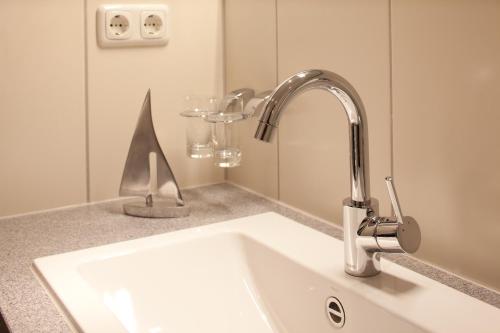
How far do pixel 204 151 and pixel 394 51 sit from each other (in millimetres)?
453

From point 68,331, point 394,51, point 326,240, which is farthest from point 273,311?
point 394,51

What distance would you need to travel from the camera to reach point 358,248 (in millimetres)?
854

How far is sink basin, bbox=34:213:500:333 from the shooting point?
0.79 metres

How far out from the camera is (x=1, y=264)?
1.00 metres

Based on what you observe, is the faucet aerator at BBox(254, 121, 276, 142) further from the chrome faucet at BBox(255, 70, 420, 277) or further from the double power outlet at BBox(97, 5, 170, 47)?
the double power outlet at BBox(97, 5, 170, 47)

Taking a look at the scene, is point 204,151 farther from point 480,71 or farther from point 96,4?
point 480,71

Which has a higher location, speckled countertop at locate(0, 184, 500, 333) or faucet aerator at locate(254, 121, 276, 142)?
faucet aerator at locate(254, 121, 276, 142)

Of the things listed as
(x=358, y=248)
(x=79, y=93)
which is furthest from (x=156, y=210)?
(x=358, y=248)

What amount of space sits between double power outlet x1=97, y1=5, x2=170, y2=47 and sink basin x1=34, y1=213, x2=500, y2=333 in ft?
1.41

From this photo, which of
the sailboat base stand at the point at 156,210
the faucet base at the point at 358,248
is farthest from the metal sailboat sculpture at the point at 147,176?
the faucet base at the point at 358,248

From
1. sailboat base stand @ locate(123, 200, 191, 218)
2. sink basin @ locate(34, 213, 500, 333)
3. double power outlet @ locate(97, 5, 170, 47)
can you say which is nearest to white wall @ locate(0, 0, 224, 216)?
double power outlet @ locate(97, 5, 170, 47)

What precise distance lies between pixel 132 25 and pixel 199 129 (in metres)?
0.25

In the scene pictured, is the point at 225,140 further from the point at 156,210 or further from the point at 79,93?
the point at 79,93

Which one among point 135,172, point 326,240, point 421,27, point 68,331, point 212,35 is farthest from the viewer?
point 212,35
